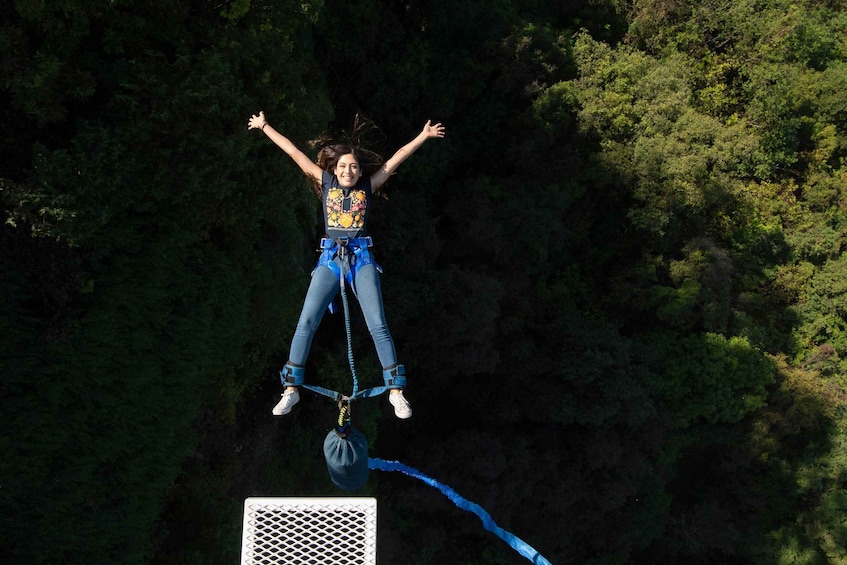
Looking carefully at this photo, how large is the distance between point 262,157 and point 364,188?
5695mm

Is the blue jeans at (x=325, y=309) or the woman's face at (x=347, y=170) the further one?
the woman's face at (x=347, y=170)

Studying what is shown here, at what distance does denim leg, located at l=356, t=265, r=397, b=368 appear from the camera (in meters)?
6.26

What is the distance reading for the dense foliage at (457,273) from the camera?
10.1 meters

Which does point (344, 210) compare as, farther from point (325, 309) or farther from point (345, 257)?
point (325, 309)

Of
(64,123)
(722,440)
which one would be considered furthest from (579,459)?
(64,123)

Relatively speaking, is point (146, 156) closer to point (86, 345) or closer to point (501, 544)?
point (86, 345)

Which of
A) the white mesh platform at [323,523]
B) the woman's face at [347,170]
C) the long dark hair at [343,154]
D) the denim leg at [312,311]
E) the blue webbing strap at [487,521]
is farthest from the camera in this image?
the blue webbing strap at [487,521]

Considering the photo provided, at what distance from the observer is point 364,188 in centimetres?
668

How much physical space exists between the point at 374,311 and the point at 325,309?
1.47 feet

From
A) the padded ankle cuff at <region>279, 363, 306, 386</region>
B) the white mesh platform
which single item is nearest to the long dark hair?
the padded ankle cuff at <region>279, 363, 306, 386</region>

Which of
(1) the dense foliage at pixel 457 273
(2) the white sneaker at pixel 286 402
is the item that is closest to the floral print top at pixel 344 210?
(2) the white sneaker at pixel 286 402

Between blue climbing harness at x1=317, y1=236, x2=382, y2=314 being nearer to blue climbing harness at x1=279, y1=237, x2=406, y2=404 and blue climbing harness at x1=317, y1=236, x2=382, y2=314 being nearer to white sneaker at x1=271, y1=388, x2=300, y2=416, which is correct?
blue climbing harness at x1=279, y1=237, x2=406, y2=404

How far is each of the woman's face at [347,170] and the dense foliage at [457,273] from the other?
15.0 feet

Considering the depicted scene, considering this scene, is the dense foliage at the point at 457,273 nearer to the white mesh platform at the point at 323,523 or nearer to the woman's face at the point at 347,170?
the woman's face at the point at 347,170
